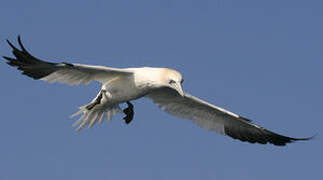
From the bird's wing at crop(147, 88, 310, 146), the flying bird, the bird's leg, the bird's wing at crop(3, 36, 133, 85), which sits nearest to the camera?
the bird's wing at crop(3, 36, 133, 85)

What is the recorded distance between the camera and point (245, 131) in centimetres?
1574

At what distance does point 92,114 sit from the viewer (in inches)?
598

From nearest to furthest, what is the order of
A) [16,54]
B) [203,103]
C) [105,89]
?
[16,54]
[105,89]
[203,103]

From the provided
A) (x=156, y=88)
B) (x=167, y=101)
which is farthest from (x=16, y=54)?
(x=167, y=101)

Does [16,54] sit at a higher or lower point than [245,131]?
higher

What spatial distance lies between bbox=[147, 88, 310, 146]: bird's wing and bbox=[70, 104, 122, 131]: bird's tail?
933 millimetres

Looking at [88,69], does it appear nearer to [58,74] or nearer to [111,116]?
[58,74]

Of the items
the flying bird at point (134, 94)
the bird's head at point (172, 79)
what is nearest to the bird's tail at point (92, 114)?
the flying bird at point (134, 94)

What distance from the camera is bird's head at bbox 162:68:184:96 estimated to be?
13.2 meters

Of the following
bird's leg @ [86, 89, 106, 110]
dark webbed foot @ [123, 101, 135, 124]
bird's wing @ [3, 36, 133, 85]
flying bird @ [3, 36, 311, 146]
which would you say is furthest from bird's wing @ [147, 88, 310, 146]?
bird's wing @ [3, 36, 133, 85]

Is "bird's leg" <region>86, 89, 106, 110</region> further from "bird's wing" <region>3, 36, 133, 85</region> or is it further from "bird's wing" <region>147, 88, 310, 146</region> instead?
"bird's wing" <region>147, 88, 310, 146</region>

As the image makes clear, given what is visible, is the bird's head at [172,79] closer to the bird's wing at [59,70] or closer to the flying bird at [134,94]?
the flying bird at [134,94]

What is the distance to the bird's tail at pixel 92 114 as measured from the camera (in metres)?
14.9

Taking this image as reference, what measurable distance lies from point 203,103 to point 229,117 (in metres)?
0.79
